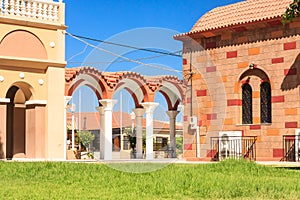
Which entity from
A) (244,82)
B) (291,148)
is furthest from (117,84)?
(291,148)

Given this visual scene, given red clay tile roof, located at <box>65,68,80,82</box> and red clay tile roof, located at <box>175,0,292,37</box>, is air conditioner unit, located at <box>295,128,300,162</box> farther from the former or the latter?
red clay tile roof, located at <box>65,68,80,82</box>

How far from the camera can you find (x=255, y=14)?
18.0 metres

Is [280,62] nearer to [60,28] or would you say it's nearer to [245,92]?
[245,92]

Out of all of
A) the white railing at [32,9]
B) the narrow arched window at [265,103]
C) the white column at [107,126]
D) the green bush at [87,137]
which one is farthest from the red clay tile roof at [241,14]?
the green bush at [87,137]

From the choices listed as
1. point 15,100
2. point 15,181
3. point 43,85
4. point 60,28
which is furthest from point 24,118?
point 15,181

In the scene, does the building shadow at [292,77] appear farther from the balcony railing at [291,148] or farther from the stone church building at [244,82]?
the balcony railing at [291,148]

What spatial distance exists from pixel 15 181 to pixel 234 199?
3.76 meters

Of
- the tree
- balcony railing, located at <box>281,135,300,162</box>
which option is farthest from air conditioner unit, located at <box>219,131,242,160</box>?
the tree

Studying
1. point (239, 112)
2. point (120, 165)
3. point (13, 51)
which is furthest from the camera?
point (239, 112)

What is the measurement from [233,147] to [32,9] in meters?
8.16

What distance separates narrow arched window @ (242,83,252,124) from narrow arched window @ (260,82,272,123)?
41 cm

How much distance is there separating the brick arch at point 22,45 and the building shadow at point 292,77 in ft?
25.6

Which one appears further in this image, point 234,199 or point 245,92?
point 245,92

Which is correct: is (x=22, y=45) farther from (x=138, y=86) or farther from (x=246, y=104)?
(x=138, y=86)
